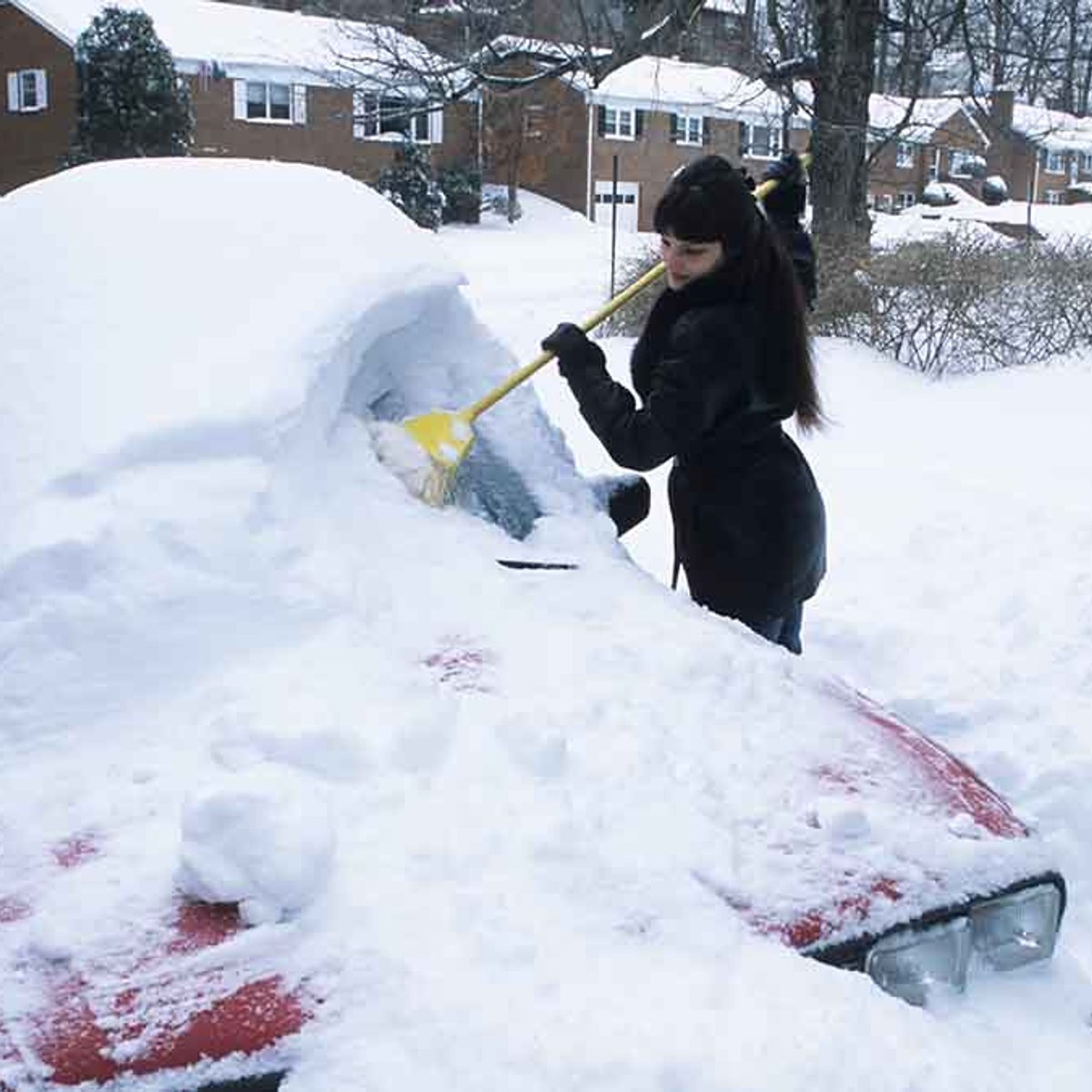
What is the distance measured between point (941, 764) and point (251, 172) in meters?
1.88

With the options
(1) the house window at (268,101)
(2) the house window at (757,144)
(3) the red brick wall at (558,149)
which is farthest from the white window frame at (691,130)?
(1) the house window at (268,101)

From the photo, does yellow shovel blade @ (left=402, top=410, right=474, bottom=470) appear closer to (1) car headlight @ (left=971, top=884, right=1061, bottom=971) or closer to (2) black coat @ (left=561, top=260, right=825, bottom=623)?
(2) black coat @ (left=561, top=260, right=825, bottom=623)

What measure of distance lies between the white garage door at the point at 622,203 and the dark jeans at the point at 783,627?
104ft

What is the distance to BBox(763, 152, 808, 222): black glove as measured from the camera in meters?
3.68

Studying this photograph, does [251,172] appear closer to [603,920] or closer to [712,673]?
[712,673]

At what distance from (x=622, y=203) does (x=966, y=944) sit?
3508 cm

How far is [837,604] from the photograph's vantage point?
5230 mm

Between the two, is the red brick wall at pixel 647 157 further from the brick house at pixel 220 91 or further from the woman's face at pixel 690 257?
the woman's face at pixel 690 257

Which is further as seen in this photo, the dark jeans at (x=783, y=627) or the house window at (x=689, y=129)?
the house window at (x=689, y=129)

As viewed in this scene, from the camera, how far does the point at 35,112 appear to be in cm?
2955

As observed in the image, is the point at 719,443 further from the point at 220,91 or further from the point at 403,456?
the point at 220,91

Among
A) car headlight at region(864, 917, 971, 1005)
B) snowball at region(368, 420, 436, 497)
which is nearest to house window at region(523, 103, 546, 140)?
snowball at region(368, 420, 436, 497)

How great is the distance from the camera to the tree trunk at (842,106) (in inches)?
462

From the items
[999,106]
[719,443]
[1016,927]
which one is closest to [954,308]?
[719,443]
